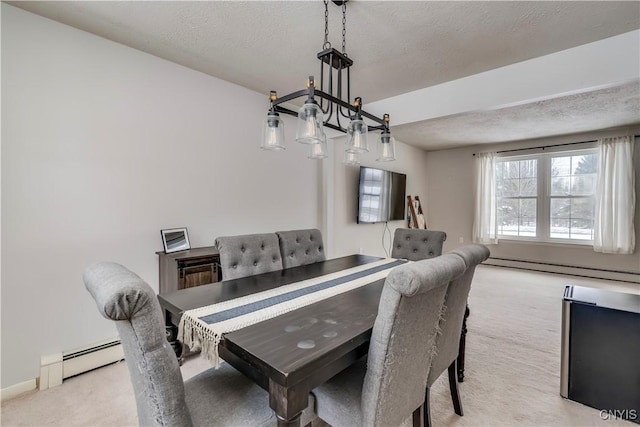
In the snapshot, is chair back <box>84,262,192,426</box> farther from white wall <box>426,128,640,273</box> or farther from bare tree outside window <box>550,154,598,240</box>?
bare tree outside window <box>550,154,598,240</box>

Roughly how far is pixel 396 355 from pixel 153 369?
0.79 metres

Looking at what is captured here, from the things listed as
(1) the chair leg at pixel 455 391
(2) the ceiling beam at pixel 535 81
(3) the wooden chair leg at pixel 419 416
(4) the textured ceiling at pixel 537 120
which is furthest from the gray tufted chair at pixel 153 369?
(4) the textured ceiling at pixel 537 120

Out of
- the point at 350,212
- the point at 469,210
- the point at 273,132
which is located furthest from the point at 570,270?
the point at 273,132

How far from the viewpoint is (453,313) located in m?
1.45

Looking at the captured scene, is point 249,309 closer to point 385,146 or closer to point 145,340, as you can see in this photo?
point 145,340

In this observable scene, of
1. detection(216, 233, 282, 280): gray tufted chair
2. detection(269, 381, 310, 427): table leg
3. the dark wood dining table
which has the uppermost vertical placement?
detection(216, 233, 282, 280): gray tufted chair

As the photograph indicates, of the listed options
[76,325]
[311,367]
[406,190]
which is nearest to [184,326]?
[311,367]

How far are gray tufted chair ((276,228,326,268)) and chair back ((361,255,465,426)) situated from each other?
1.27 metres

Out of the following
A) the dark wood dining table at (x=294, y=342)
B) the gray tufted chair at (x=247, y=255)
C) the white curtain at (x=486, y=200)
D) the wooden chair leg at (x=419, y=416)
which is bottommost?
the wooden chair leg at (x=419, y=416)

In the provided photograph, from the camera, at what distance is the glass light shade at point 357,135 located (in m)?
1.76

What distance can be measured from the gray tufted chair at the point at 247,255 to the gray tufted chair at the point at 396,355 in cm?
98

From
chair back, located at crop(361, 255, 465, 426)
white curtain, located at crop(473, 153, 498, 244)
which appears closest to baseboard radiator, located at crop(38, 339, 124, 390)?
chair back, located at crop(361, 255, 465, 426)

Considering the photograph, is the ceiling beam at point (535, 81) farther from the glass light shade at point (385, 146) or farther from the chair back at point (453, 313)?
the chair back at point (453, 313)

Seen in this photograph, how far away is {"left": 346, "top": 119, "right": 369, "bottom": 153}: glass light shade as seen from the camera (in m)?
1.76
